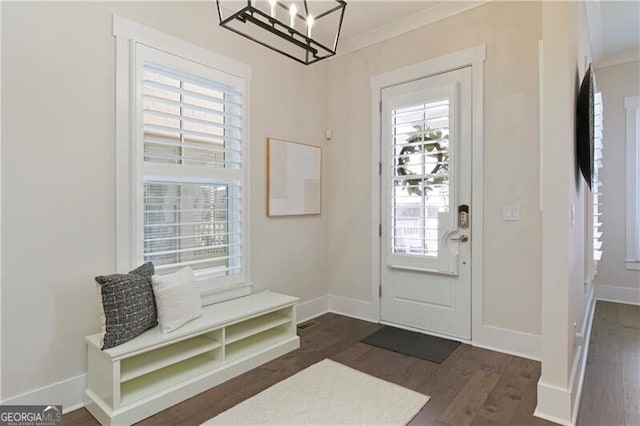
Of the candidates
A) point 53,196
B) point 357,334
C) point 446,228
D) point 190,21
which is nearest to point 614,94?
point 446,228

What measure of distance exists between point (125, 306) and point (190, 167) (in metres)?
1.12

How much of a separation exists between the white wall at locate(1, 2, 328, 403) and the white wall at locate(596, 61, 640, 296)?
16.7 ft

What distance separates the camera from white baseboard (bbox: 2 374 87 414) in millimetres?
2010

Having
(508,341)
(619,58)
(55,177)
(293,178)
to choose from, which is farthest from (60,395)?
(619,58)

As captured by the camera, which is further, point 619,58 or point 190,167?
point 619,58

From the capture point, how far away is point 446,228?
322cm

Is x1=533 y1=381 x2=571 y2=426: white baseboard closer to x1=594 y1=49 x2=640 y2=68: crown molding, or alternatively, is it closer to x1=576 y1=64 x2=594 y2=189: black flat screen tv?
x1=576 y1=64 x2=594 y2=189: black flat screen tv

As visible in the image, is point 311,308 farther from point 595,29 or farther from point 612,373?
point 595,29

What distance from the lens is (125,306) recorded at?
83.5 inches

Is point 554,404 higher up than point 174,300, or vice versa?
point 174,300

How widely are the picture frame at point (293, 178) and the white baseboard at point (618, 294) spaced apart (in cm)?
382

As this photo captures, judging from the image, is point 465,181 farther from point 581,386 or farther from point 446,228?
→ point 581,386

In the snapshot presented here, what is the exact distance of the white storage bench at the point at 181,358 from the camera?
6.60 ft

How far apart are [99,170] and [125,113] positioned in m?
0.42
